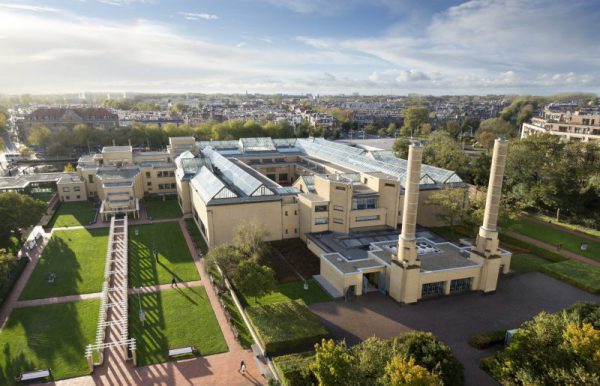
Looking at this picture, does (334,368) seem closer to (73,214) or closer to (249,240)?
(249,240)

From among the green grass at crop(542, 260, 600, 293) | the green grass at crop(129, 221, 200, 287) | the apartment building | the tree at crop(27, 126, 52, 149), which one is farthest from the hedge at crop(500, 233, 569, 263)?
the tree at crop(27, 126, 52, 149)

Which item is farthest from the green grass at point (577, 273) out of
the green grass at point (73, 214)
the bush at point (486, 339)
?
the green grass at point (73, 214)

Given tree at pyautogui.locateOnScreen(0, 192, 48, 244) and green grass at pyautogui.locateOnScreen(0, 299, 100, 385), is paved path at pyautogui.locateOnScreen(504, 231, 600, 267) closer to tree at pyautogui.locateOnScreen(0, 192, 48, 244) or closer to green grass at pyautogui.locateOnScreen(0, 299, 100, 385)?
green grass at pyautogui.locateOnScreen(0, 299, 100, 385)

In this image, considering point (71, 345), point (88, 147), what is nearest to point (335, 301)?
point (71, 345)

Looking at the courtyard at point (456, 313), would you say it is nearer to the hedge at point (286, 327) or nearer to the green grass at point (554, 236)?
the hedge at point (286, 327)

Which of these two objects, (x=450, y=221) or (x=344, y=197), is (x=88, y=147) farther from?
(x=450, y=221)

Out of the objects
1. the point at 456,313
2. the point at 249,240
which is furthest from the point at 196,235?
the point at 456,313
